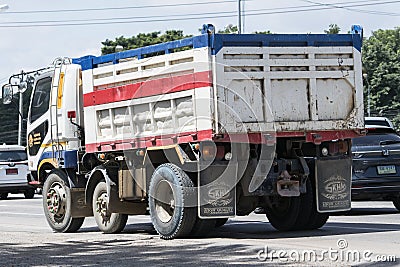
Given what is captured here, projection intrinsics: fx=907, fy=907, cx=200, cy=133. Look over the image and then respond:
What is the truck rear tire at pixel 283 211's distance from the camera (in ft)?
46.5

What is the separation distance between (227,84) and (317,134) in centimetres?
165

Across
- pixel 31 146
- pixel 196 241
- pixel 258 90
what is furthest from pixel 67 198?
pixel 258 90

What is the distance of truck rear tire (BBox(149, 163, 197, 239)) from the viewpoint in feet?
42.3

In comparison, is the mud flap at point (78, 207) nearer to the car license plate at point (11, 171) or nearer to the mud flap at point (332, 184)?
the mud flap at point (332, 184)

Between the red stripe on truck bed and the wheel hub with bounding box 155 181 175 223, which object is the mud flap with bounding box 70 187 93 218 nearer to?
the red stripe on truck bed

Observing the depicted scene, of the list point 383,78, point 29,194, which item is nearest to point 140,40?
point 383,78

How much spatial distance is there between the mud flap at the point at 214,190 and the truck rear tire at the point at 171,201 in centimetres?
21

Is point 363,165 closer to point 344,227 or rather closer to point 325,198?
point 344,227

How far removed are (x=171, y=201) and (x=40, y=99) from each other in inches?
183

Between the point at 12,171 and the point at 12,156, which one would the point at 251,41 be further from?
the point at 12,156

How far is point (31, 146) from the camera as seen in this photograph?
17219 mm

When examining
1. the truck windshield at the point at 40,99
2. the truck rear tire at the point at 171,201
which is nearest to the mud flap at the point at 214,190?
the truck rear tire at the point at 171,201

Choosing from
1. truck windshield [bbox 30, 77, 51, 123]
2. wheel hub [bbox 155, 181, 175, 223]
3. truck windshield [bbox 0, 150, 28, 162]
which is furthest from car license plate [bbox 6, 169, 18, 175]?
wheel hub [bbox 155, 181, 175, 223]

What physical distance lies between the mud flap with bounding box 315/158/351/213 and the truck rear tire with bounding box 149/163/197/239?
1964 mm
